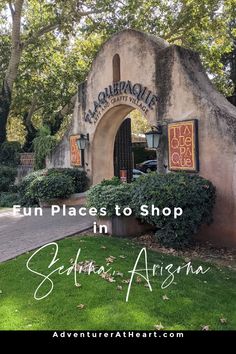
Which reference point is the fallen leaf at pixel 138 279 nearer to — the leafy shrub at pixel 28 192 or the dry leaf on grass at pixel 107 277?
the dry leaf on grass at pixel 107 277

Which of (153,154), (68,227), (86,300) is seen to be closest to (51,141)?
(68,227)

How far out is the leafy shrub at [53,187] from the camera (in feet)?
41.6

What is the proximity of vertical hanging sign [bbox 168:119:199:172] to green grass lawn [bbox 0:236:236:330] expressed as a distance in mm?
2820

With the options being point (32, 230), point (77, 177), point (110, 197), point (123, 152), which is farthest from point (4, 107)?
point (110, 197)

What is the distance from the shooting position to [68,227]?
31.2 feet

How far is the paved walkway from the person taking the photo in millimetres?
7949

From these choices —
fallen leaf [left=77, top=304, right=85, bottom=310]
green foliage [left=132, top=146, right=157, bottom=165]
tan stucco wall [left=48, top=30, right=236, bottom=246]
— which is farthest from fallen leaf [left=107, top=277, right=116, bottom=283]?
green foliage [left=132, top=146, right=157, bottom=165]

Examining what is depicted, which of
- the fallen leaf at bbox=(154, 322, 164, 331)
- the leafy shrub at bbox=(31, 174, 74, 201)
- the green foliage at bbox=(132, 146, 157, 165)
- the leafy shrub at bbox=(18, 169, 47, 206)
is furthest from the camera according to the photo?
the green foliage at bbox=(132, 146, 157, 165)

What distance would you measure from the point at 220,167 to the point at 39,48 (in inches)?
639

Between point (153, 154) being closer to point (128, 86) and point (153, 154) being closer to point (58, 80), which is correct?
point (58, 80)

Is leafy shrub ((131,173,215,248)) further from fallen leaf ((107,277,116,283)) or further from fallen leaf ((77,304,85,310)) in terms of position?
fallen leaf ((77,304,85,310))

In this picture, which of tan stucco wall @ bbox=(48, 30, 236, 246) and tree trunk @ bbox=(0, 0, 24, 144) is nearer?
tan stucco wall @ bbox=(48, 30, 236, 246)

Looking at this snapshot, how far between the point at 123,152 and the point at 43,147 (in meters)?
3.77

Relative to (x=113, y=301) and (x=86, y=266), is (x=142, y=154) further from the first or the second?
(x=113, y=301)
